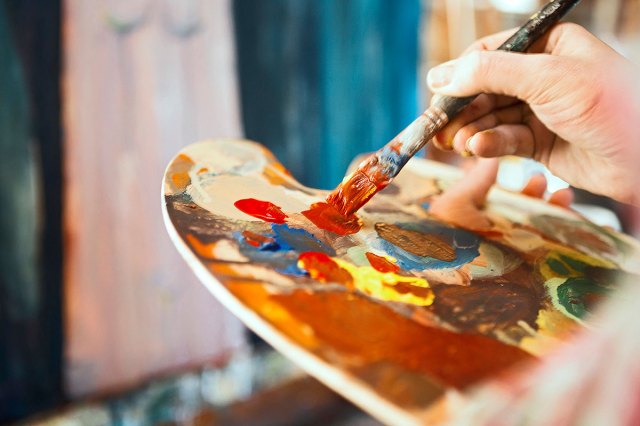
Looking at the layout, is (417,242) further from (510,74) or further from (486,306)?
(510,74)

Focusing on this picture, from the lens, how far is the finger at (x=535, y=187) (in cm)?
119

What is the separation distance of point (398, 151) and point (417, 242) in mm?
144

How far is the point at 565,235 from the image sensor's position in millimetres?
949

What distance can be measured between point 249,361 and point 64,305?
713 mm

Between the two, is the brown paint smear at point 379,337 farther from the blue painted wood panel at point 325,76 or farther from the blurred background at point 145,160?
the blue painted wood panel at point 325,76

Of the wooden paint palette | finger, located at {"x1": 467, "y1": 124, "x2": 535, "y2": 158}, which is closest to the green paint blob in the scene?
the wooden paint palette

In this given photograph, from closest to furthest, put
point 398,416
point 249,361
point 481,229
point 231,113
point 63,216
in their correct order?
point 398,416 → point 481,229 → point 63,216 → point 231,113 → point 249,361

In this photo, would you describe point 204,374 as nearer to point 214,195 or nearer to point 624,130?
point 214,195

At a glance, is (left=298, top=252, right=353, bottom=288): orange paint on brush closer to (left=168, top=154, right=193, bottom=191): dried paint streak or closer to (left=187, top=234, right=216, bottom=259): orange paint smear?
(left=187, top=234, right=216, bottom=259): orange paint smear

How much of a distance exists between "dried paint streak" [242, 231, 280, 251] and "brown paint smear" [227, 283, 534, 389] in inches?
3.8

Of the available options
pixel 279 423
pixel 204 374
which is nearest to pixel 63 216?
pixel 204 374

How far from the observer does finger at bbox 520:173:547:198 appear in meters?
1.19

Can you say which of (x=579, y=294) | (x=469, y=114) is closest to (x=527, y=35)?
(x=469, y=114)

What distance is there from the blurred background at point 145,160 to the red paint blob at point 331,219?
0.96 metres
